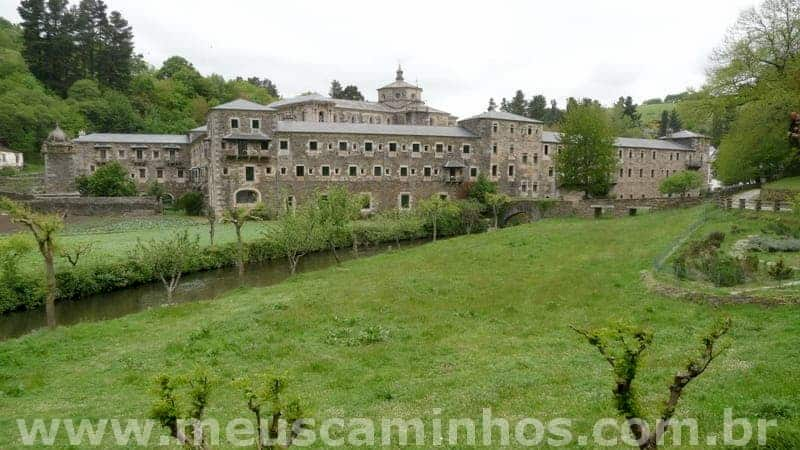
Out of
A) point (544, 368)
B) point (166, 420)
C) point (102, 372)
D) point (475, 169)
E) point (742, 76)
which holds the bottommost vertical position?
point (102, 372)

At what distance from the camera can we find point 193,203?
49.7 metres

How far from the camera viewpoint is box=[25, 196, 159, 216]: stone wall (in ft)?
145

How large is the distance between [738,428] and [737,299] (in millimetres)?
7767

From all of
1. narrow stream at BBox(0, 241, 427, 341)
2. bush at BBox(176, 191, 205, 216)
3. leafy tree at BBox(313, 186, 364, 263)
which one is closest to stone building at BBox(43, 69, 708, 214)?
bush at BBox(176, 191, 205, 216)

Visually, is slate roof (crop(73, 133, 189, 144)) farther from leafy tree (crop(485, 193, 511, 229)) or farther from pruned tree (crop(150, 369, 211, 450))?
pruned tree (crop(150, 369, 211, 450))

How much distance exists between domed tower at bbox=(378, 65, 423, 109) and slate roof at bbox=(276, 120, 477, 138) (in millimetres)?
19839

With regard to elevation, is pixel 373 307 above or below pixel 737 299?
below

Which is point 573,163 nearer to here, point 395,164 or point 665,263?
point 395,164

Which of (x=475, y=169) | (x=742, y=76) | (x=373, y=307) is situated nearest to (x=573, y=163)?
(x=475, y=169)

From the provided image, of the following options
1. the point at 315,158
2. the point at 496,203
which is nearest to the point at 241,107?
the point at 315,158

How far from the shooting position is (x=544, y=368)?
1118 centimetres

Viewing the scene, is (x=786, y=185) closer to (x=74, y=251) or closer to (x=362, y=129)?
(x=362, y=129)

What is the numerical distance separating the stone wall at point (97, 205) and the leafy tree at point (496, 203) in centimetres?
2929

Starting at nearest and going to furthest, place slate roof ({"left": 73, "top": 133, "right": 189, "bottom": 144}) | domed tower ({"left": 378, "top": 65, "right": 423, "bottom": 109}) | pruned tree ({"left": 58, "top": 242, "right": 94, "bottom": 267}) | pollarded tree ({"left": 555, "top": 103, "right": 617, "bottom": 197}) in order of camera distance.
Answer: pruned tree ({"left": 58, "top": 242, "right": 94, "bottom": 267}) < pollarded tree ({"left": 555, "top": 103, "right": 617, "bottom": 197}) < slate roof ({"left": 73, "top": 133, "right": 189, "bottom": 144}) < domed tower ({"left": 378, "top": 65, "right": 423, "bottom": 109})
